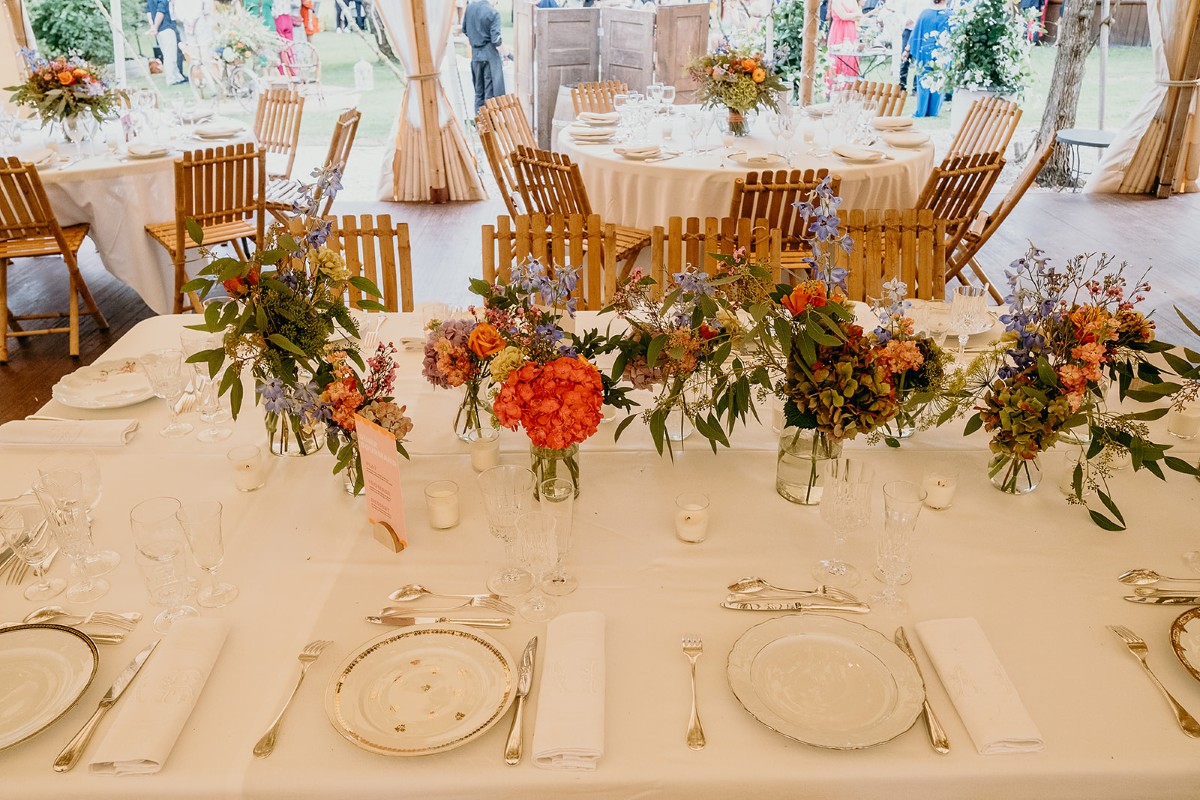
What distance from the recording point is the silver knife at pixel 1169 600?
4.59 feet

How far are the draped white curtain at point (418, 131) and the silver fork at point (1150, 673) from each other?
19.4ft

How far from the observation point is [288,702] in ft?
4.01

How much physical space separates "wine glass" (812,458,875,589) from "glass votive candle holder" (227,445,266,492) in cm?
101

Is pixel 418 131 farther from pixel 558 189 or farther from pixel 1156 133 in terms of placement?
pixel 1156 133

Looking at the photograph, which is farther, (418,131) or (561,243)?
(418,131)

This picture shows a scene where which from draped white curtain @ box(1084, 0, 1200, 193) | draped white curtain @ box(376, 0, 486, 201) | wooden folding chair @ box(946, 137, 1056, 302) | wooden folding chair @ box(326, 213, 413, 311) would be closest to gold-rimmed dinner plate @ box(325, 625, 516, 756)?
wooden folding chair @ box(326, 213, 413, 311)

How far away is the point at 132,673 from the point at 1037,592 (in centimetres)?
132

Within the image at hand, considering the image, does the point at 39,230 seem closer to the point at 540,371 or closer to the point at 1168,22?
the point at 540,371

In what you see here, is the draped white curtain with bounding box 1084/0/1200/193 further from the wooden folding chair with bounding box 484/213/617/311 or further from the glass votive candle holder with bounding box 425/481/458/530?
the glass votive candle holder with bounding box 425/481/458/530

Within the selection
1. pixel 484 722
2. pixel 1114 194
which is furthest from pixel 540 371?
pixel 1114 194

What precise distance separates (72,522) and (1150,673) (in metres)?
1.60

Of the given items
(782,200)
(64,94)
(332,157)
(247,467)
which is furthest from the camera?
(332,157)

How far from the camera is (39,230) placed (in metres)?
4.10

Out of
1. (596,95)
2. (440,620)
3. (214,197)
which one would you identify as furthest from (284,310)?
(596,95)
